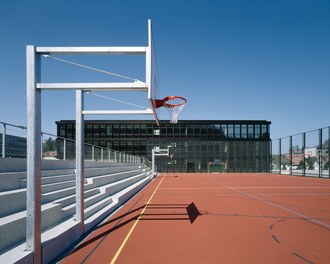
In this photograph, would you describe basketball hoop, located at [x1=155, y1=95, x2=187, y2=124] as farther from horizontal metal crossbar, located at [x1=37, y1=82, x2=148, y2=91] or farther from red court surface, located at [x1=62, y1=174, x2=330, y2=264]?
red court surface, located at [x1=62, y1=174, x2=330, y2=264]

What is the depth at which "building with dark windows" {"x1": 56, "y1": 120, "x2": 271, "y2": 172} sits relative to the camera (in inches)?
2341

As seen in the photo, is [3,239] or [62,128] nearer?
[3,239]

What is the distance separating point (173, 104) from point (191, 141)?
4773 centimetres

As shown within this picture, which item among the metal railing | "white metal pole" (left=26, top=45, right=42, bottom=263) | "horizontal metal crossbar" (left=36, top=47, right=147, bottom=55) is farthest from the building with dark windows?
"white metal pole" (left=26, top=45, right=42, bottom=263)

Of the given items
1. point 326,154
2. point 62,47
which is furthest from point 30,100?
point 326,154

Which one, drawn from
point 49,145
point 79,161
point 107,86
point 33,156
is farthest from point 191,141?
point 33,156

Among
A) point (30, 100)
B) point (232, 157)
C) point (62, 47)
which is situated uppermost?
point (62, 47)

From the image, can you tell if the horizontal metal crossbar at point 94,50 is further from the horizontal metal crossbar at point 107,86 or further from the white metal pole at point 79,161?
the white metal pole at point 79,161

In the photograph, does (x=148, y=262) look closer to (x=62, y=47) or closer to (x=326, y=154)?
(x=62, y=47)

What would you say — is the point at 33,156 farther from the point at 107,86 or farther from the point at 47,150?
the point at 47,150

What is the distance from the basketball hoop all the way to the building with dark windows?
146 feet

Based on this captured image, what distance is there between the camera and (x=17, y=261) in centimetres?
460

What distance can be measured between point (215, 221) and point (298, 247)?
3.41m

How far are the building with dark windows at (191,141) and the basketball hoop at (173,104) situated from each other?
1750 inches
